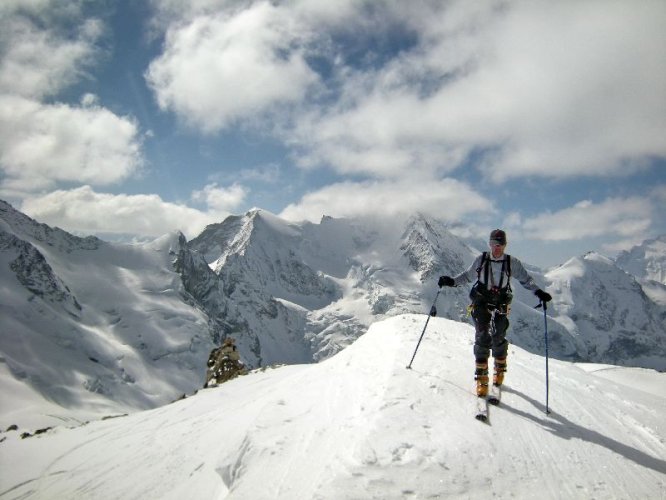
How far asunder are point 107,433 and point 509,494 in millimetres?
12837

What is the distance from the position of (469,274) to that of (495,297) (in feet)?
3.18

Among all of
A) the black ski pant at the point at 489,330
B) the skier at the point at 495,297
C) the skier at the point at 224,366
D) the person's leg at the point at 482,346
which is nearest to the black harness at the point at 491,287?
the skier at the point at 495,297

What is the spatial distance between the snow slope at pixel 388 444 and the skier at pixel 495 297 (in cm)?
90

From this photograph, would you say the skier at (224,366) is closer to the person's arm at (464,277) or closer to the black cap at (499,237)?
the person's arm at (464,277)

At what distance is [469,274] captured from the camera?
1063 cm

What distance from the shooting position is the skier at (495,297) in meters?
9.80

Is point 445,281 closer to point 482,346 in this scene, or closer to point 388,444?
point 482,346

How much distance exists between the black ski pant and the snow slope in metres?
0.91

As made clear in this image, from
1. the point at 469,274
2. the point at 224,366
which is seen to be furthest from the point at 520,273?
the point at 224,366

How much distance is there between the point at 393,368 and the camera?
9.72m

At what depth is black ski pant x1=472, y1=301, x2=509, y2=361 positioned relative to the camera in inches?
384

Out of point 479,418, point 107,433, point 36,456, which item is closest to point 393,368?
point 479,418

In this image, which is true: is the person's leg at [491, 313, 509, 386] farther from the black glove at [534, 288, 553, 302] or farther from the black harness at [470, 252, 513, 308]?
the black glove at [534, 288, 553, 302]

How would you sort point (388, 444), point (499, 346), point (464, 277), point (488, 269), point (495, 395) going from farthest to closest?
1. point (464, 277)
2. point (488, 269)
3. point (499, 346)
4. point (495, 395)
5. point (388, 444)
